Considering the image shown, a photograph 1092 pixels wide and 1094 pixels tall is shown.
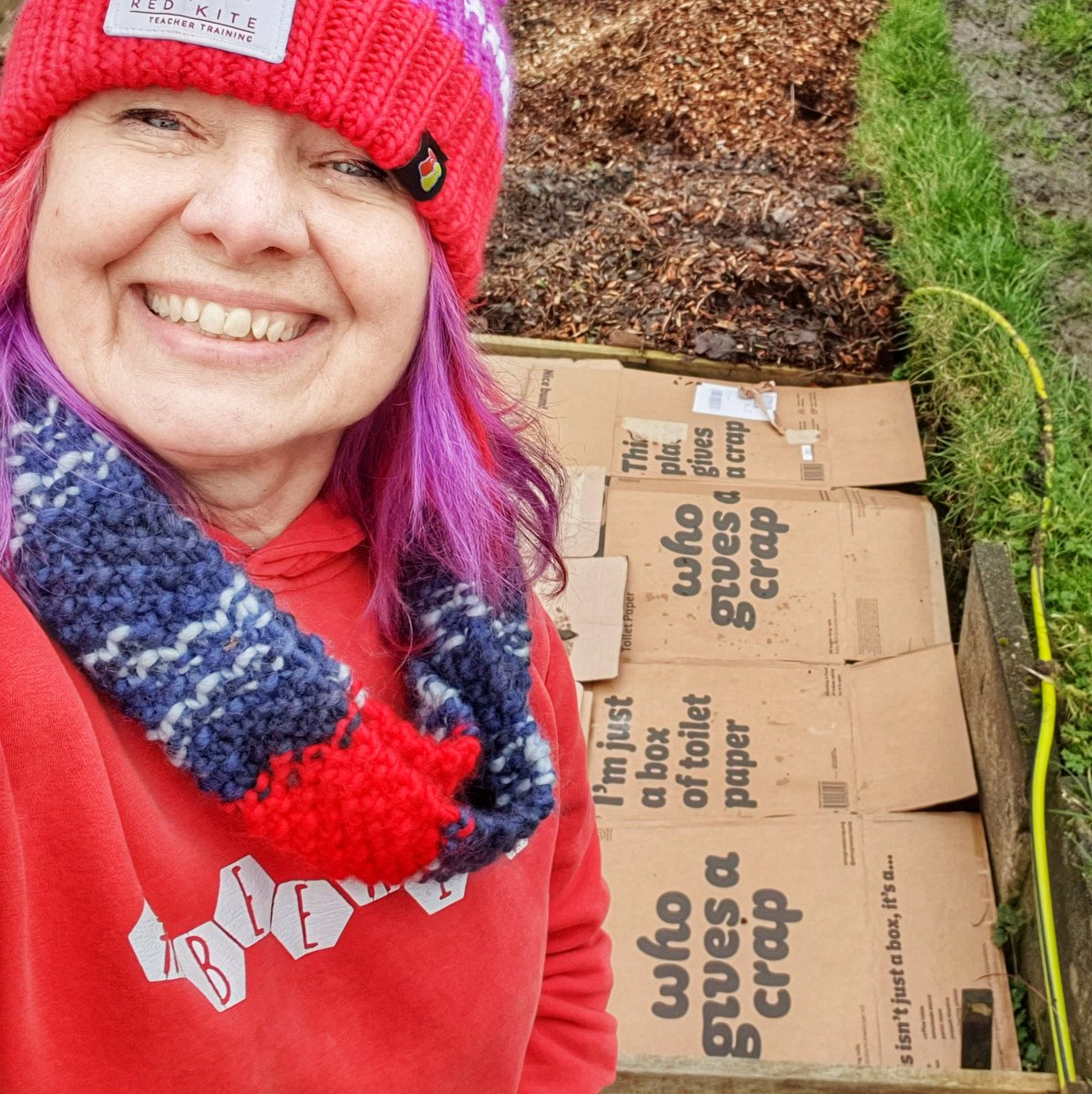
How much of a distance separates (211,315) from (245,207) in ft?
0.38

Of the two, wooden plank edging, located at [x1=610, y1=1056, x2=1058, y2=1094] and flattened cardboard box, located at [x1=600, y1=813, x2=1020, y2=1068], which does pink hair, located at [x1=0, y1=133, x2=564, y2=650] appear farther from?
flattened cardboard box, located at [x1=600, y1=813, x2=1020, y2=1068]

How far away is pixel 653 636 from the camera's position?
340 cm

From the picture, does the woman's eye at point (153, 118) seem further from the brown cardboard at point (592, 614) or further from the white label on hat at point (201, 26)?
the brown cardboard at point (592, 614)

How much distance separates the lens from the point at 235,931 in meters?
1.13

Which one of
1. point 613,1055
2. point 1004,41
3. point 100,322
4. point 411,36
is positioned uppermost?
point 1004,41

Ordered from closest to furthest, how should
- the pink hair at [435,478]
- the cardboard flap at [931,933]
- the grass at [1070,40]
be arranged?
the pink hair at [435,478], the cardboard flap at [931,933], the grass at [1070,40]

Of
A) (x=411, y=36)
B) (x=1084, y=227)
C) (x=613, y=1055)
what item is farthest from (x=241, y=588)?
(x=1084, y=227)

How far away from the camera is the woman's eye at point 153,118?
109 cm

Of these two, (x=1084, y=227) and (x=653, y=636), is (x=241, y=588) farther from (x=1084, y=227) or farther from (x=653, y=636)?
(x=1084, y=227)

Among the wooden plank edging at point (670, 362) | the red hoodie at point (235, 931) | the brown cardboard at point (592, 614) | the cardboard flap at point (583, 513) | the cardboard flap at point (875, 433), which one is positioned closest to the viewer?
the red hoodie at point (235, 931)

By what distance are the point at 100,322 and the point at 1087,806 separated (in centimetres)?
235

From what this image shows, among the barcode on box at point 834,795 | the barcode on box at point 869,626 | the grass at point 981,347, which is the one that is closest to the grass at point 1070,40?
the grass at point 981,347

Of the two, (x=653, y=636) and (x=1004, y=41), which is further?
(x=1004, y=41)

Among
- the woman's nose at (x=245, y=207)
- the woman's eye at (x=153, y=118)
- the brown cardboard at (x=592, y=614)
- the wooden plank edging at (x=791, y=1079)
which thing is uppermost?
the woman's eye at (x=153, y=118)
